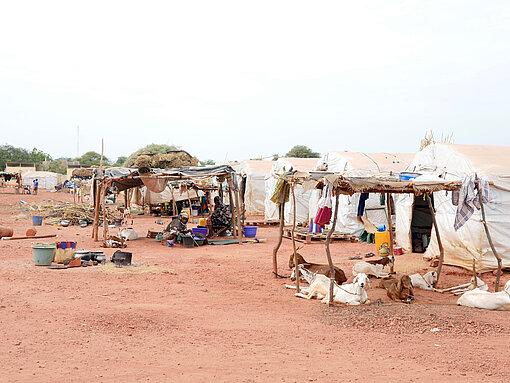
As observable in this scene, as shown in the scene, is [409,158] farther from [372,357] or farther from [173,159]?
[372,357]

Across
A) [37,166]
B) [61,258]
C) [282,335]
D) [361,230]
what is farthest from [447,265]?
[37,166]

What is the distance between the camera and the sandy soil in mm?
4559

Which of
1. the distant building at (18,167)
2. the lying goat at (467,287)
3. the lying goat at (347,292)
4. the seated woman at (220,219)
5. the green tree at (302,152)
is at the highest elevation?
the green tree at (302,152)

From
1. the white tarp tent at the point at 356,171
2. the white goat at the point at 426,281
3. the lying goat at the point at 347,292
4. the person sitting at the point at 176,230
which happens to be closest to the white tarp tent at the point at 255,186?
the white tarp tent at the point at 356,171

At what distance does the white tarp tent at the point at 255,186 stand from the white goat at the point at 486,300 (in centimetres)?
1825

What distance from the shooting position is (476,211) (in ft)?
34.8

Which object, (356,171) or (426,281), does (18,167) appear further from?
(426,281)

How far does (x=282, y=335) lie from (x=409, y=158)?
49.5 ft

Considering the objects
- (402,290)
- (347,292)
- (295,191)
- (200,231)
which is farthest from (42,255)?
(295,191)

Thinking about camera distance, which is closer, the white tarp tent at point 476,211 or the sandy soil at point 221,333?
the sandy soil at point 221,333

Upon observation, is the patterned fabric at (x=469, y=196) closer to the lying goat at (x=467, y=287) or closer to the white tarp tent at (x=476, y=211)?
the lying goat at (x=467, y=287)

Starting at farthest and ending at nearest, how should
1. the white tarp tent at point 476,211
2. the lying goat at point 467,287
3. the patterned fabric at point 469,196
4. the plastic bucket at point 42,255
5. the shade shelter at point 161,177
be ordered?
the shade shelter at point 161,177 → the white tarp tent at point 476,211 → the plastic bucket at point 42,255 → the lying goat at point 467,287 → the patterned fabric at point 469,196

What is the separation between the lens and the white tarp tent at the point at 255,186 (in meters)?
25.5

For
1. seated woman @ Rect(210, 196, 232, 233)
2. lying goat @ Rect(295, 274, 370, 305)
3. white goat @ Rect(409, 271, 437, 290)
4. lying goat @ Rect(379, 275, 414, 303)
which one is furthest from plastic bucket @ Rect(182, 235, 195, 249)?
lying goat @ Rect(379, 275, 414, 303)
